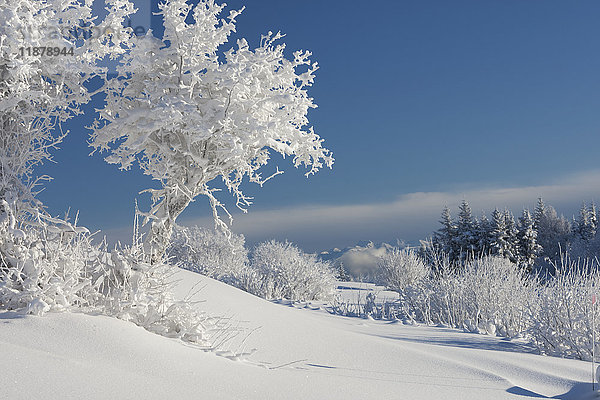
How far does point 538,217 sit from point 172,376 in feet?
178

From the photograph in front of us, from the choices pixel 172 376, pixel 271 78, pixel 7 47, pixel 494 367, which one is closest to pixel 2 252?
pixel 7 47

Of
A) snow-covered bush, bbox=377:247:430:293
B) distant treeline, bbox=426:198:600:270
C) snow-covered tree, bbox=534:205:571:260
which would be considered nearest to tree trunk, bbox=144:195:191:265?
snow-covered bush, bbox=377:247:430:293

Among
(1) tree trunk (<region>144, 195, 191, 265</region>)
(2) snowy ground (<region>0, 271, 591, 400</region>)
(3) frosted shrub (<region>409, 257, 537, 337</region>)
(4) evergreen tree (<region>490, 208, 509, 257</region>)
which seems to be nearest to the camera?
(2) snowy ground (<region>0, 271, 591, 400</region>)

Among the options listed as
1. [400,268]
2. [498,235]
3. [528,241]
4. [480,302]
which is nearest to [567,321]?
[480,302]

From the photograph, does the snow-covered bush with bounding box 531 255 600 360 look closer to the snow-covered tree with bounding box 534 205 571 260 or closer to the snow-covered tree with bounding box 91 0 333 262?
the snow-covered tree with bounding box 91 0 333 262

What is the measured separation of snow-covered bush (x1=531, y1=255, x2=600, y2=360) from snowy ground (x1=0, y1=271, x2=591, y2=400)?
0.50m

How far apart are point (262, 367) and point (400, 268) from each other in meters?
17.3

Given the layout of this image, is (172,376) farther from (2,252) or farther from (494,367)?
(494,367)

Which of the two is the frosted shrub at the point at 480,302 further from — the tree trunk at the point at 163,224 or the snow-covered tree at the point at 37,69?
the snow-covered tree at the point at 37,69

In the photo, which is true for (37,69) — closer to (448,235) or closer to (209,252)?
(209,252)

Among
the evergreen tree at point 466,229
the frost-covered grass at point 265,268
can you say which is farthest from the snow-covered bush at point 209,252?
the evergreen tree at point 466,229

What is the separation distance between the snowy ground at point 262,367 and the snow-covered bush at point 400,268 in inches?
558

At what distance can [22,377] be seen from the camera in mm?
3078

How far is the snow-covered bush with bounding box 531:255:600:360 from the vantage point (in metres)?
6.80
